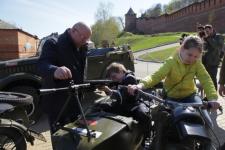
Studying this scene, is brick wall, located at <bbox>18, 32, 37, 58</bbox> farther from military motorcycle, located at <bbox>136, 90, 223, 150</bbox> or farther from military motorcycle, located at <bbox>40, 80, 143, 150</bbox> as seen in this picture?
military motorcycle, located at <bbox>136, 90, 223, 150</bbox>

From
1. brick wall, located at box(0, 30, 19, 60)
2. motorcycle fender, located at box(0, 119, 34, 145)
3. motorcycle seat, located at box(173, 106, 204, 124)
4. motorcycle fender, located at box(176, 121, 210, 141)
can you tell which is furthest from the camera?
brick wall, located at box(0, 30, 19, 60)

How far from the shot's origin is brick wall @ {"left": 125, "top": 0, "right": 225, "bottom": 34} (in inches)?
2445

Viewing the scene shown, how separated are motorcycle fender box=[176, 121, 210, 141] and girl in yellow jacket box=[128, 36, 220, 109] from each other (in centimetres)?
54

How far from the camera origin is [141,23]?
103375 mm

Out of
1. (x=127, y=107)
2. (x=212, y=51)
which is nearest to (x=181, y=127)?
(x=127, y=107)

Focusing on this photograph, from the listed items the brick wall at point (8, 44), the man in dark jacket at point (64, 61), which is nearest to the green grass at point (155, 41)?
the brick wall at point (8, 44)

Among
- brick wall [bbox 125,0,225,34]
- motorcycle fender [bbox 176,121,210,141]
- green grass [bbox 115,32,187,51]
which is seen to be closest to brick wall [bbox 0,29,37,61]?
motorcycle fender [bbox 176,121,210,141]

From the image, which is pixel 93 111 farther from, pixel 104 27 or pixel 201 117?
pixel 104 27

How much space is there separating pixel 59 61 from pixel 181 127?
69.6 inches

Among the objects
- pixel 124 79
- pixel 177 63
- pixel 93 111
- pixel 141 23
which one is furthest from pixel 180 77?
pixel 141 23

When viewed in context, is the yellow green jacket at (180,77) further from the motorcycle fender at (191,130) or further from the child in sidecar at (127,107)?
the motorcycle fender at (191,130)

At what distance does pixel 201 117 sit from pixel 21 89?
5796 millimetres

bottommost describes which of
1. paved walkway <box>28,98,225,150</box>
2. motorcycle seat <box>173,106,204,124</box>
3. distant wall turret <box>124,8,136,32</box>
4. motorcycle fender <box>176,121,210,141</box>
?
paved walkway <box>28,98,225,150</box>

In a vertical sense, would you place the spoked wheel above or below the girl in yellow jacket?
below
